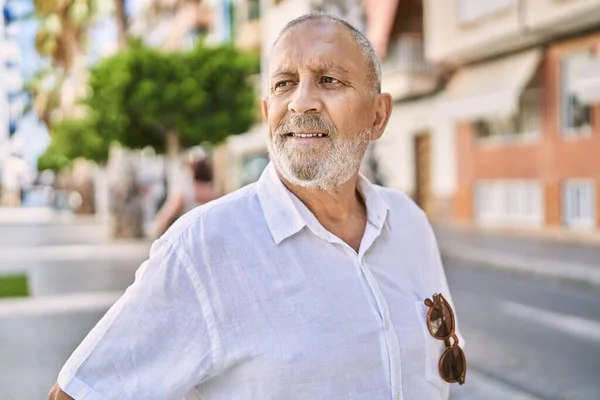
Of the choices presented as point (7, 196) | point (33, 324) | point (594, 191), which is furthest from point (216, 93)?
point (7, 196)

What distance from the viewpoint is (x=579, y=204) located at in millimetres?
17391

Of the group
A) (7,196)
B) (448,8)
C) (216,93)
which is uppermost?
(448,8)

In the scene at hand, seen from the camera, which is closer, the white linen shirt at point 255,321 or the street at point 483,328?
the white linen shirt at point 255,321

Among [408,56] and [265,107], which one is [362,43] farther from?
[408,56]

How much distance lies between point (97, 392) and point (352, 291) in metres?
0.55

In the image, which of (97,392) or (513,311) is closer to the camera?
(97,392)

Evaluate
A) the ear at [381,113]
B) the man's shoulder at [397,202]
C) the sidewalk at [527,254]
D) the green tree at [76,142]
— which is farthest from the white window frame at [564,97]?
the green tree at [76,142]

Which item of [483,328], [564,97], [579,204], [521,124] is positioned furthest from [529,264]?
[521,124]

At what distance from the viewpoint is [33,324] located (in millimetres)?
8297

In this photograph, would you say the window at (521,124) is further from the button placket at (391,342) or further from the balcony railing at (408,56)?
the button placket at (391,342)

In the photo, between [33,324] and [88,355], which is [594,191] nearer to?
[33,324]

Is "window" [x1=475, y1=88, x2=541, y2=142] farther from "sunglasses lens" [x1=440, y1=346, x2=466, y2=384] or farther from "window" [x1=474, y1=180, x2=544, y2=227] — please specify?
"sunglasses lens" [x1=440, y1=346, x2=466, y2=384]

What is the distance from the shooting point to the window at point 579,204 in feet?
55.6

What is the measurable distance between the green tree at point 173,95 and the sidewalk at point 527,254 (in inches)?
345
